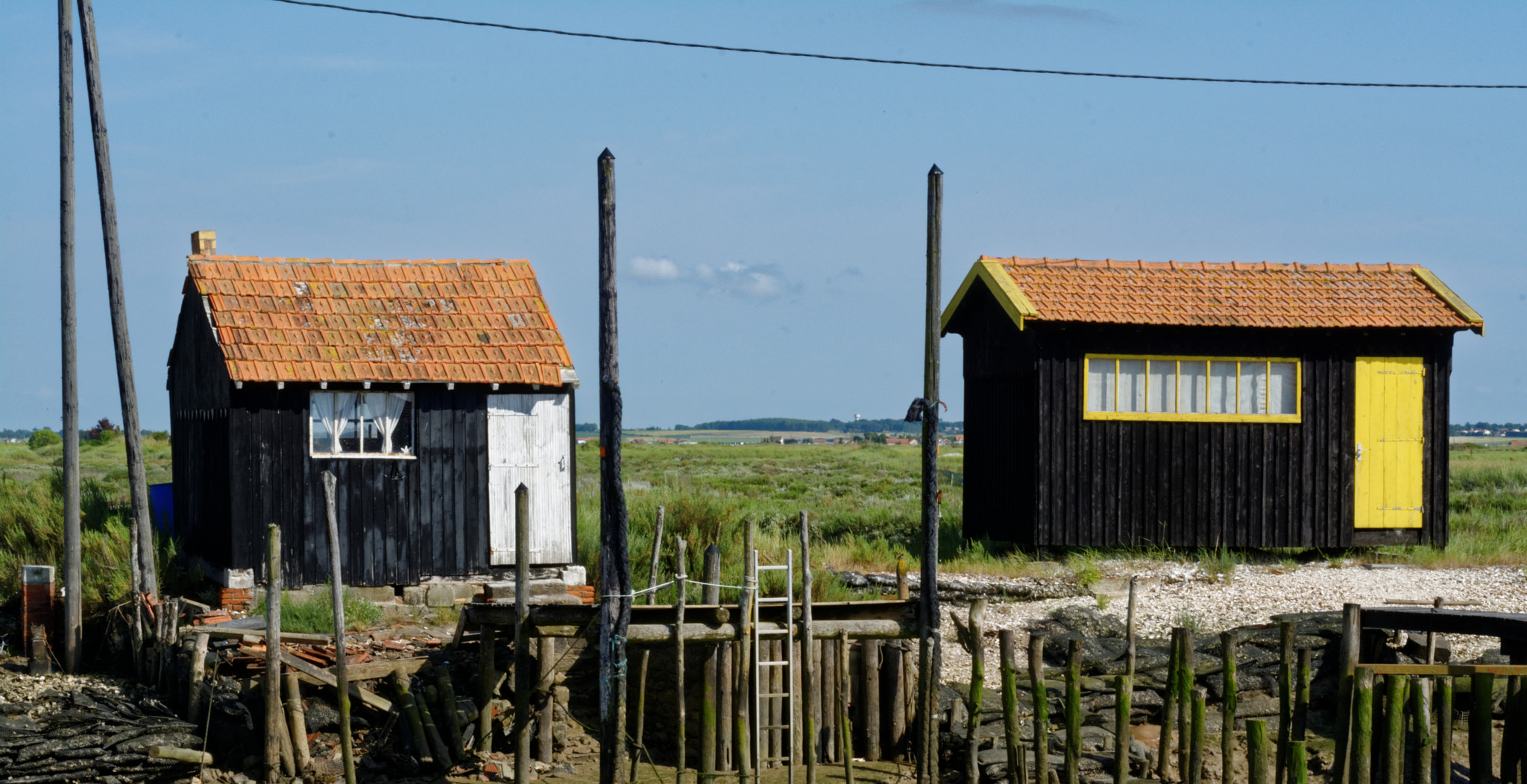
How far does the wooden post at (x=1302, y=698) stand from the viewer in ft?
42.6

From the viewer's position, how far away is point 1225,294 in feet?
67.9

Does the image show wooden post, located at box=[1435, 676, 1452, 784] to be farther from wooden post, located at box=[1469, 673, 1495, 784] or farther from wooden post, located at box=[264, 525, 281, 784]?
wooden post, located at box=[264, 525, 281, 784]

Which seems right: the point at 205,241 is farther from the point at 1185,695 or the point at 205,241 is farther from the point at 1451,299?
the point at 1451,299

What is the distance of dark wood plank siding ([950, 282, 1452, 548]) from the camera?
1991 centimetres

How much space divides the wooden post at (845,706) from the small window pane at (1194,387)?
8053mm

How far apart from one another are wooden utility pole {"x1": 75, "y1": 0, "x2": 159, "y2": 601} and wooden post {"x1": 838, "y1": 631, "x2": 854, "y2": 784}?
8.22m

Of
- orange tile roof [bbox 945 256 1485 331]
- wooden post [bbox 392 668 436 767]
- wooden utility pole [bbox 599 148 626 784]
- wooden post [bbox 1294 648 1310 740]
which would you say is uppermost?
orange tile roof [bbox 945 256 1485 331]

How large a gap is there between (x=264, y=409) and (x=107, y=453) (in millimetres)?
33087

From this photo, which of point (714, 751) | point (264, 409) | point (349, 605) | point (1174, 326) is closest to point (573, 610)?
point (714, 751)

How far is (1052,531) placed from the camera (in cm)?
1989

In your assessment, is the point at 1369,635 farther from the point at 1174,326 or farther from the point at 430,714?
the point at 430,714

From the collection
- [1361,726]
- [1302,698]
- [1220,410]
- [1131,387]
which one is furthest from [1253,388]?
[1361,726]

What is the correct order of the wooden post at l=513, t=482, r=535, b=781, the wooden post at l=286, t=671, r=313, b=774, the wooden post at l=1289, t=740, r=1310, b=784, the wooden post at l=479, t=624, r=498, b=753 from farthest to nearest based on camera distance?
the wooden post at l=479, t=624, r=498, b=753 < the wooden post at l=286, t=671, r=313, b=774 < the wooden post at l=513, t=482, r=535, b=781 < the wooden post at l=1289, t=740, r=1310, b=784

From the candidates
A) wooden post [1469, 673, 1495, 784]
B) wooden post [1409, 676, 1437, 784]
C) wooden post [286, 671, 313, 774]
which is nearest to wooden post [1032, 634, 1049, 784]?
wooden post [1409, 676, 1437, 784]
